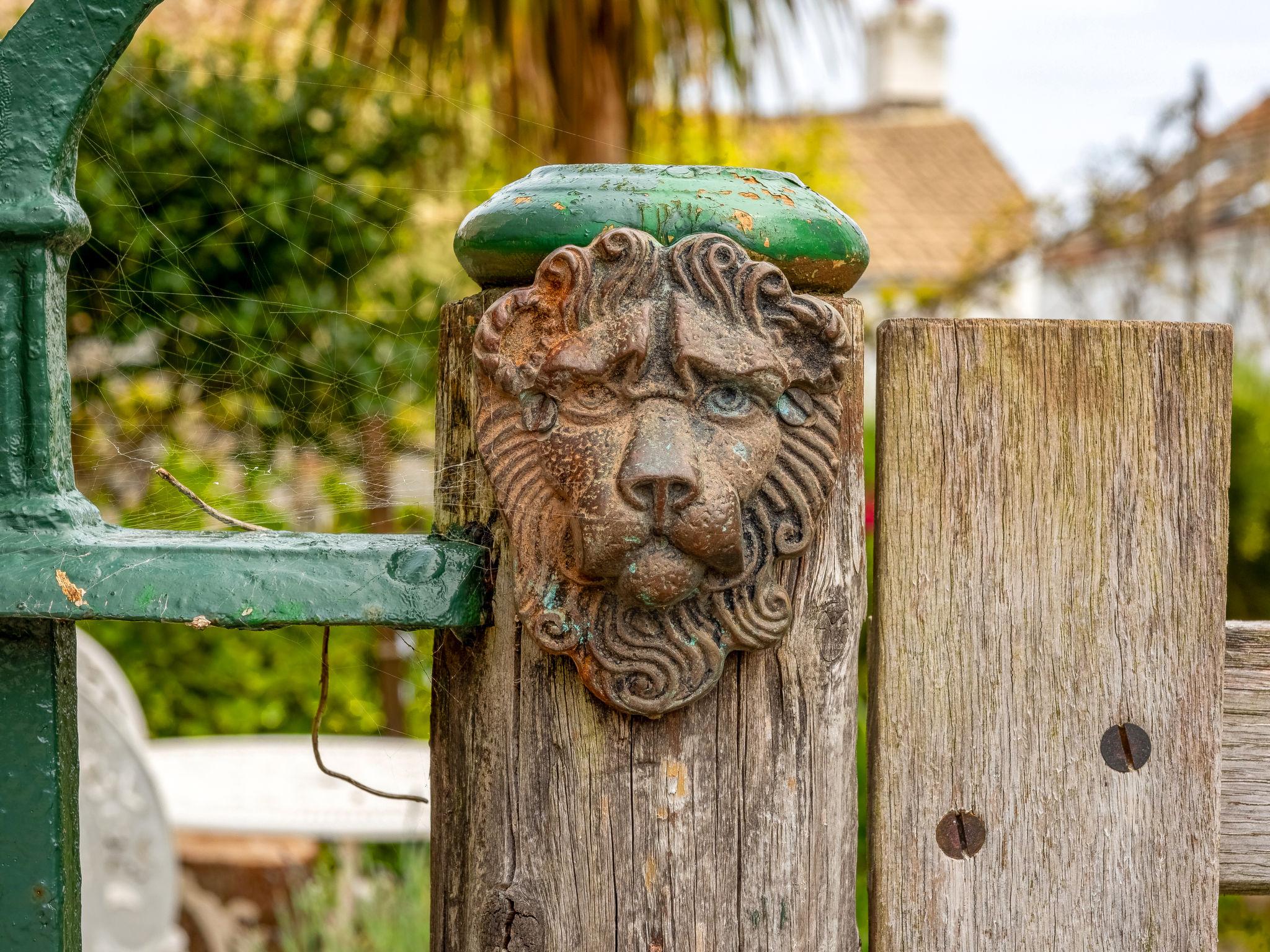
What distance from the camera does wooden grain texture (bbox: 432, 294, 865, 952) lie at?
101 centimetres

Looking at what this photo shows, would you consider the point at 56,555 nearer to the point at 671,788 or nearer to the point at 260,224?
the point at 671,788

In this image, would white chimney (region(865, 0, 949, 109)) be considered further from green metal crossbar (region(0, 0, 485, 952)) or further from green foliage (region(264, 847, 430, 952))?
green metal crossbar (region(0, 0, 485, 952))

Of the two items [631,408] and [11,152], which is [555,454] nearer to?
[631,408]

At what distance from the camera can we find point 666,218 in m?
0.98

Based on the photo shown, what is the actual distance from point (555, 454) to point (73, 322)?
135 inches

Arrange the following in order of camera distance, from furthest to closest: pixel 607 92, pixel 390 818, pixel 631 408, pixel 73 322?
pixel 607 92 → pixel 73 322 → pixel 390 818 → pixel 631 408

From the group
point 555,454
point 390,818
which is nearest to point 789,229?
point 555,454

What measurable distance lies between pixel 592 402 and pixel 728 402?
0.36ft

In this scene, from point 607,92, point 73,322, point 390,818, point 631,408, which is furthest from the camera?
point 607,92

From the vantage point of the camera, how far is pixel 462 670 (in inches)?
42.4

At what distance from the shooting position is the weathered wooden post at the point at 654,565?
92cm

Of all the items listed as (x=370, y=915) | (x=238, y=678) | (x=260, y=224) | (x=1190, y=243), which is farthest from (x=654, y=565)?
(x=1190, y=243)

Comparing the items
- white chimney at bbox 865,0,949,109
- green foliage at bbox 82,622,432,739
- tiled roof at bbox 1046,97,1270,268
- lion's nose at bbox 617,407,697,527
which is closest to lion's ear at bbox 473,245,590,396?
lion's nose at bbox 617,407,697,527

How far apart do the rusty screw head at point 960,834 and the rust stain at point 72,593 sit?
2.67 ft
